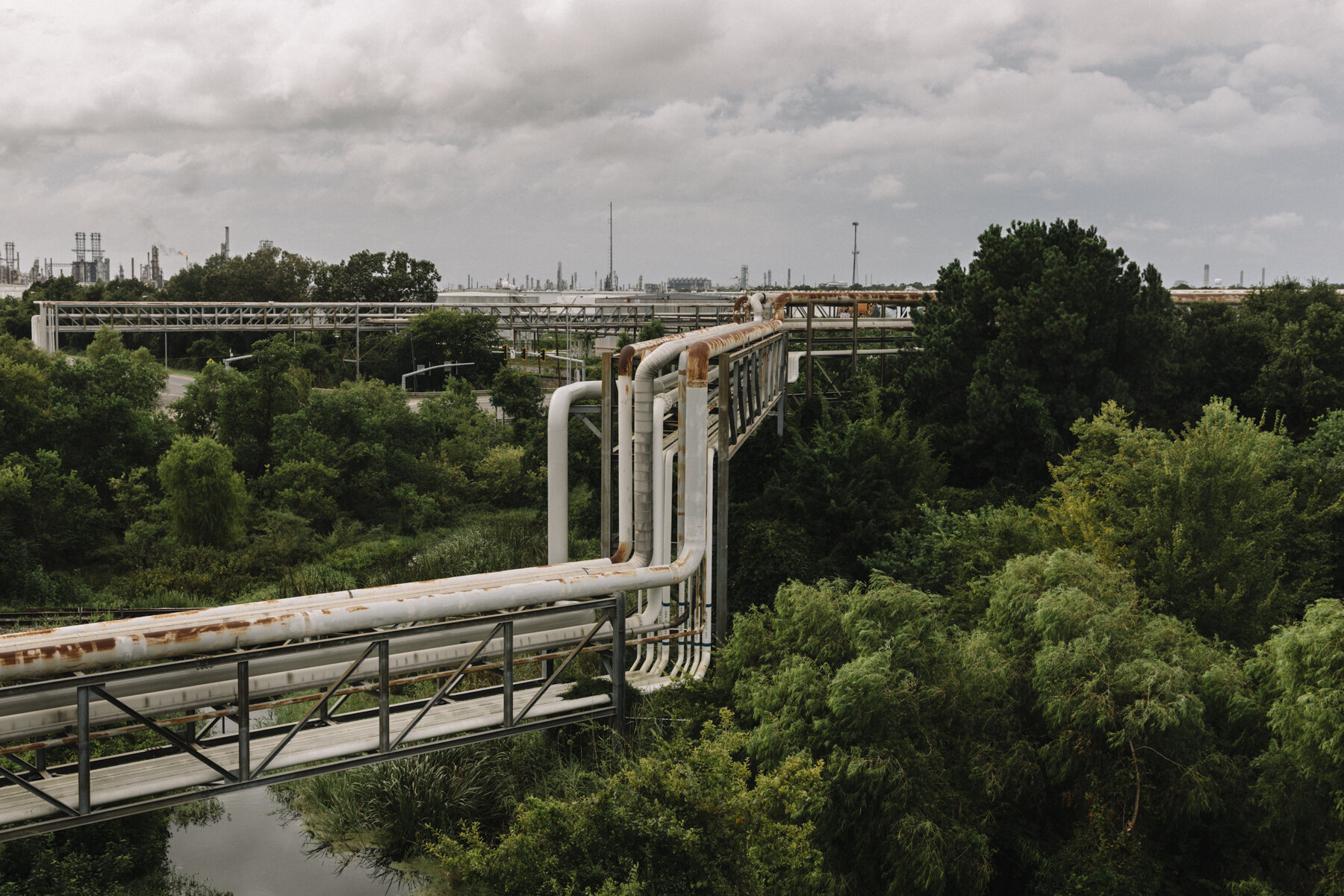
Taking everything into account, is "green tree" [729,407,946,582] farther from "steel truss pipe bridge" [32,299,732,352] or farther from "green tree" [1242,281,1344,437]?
"steel truss pipe bridge" [32,299,732,352]

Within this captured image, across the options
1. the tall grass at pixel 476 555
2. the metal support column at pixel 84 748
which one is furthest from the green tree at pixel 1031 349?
the metal support column at pixel 84 748

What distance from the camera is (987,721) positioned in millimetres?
12422

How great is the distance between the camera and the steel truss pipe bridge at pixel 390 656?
10094 mm

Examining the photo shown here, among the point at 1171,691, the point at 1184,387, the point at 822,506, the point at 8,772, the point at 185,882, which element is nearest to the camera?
the point at 8,772

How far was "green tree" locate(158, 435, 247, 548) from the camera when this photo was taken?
1315 inches

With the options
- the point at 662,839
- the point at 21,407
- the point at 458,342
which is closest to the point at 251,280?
the point at 458,342

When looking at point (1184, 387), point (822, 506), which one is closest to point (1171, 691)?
point (822, 506)

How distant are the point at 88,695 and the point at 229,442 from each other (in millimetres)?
32704

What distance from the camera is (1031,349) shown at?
31.7m

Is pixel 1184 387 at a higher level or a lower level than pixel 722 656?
higher

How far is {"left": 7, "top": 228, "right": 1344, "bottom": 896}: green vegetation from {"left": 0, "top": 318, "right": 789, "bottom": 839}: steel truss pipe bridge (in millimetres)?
1576

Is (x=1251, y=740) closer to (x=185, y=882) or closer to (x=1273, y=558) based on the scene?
(x=1273, y=558)

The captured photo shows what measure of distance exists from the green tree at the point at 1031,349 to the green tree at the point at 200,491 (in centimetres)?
2294

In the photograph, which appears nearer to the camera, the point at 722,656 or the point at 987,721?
the point at 987,721
